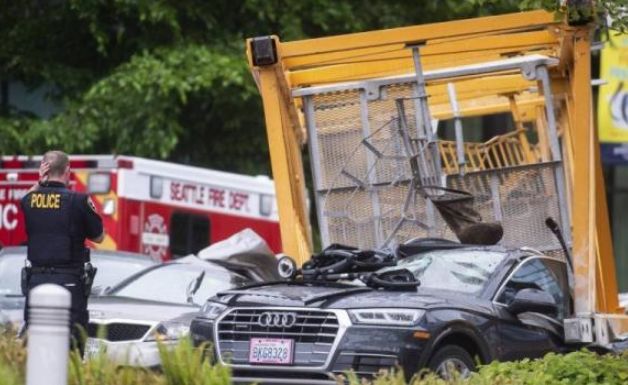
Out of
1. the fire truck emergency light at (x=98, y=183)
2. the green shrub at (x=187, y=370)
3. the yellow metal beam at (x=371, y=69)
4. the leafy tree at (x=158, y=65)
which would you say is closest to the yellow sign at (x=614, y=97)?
the leafy tree at (x=158, y=65)

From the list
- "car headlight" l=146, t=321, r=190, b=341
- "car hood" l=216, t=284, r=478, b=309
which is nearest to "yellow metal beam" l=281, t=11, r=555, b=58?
"car headlight" l=146, t=321, r=190, b=341

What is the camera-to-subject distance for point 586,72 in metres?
12.8

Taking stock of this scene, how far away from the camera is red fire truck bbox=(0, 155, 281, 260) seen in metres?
17.7

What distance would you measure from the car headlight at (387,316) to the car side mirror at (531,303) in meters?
1.00

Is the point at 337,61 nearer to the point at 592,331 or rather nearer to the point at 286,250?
the point at 286,250

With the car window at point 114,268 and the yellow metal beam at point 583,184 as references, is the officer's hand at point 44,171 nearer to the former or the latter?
the yellow metal beam at point 583,184

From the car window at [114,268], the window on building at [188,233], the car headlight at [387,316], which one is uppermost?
the window on building at [188,233]

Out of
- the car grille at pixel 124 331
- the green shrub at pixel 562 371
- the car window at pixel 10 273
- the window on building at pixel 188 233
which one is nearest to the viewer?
the green shrub at pixel 562 371

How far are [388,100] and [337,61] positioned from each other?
1.92 ft

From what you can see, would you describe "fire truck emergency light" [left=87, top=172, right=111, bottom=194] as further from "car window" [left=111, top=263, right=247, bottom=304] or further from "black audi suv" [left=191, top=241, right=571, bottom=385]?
"black audi suv" [left=191, top=241, right=571, bottom=385]

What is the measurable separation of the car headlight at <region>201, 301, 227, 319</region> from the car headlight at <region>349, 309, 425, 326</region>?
103cm

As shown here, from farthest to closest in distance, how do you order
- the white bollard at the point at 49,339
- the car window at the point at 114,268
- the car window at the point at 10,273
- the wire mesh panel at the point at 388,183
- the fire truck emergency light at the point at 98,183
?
the fire truck emergency light at the point at 98,183
the car window at the point at 114,268
the car window at the point at 10,273
the wire mesh panel at the point at 388,183
the white bollard at the point at 49,339

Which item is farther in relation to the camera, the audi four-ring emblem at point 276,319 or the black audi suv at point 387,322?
the audi four-ring emblem at point 276,319

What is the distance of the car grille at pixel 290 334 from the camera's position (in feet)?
33.4
